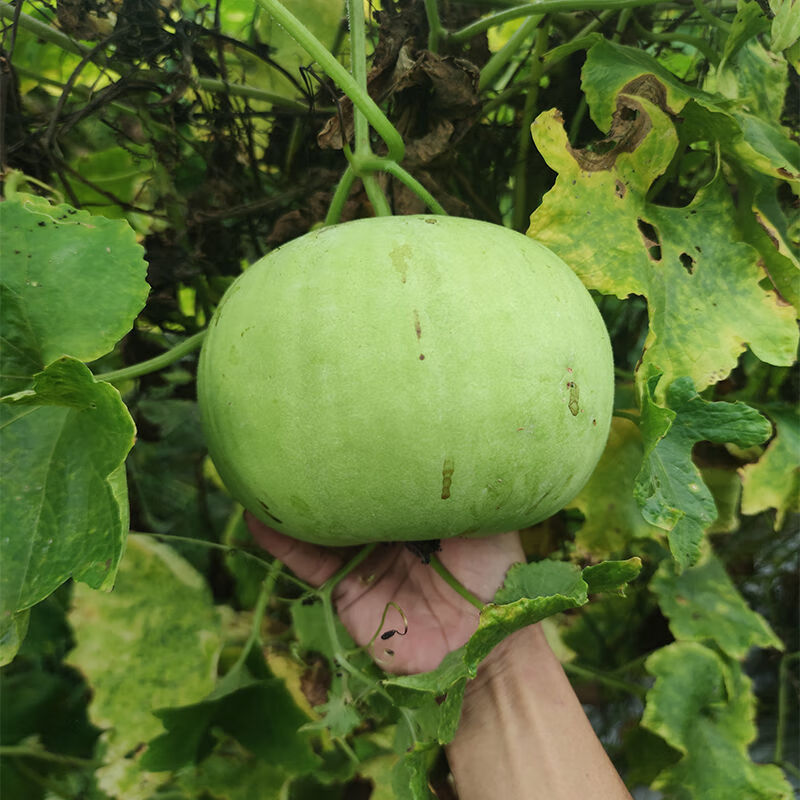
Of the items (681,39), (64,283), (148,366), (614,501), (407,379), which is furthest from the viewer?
(614,501)

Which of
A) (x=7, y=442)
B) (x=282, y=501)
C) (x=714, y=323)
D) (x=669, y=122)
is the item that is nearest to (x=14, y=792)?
(x=7, y=442)

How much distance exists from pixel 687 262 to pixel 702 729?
694mm

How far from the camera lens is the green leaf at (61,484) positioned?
0.70 metres

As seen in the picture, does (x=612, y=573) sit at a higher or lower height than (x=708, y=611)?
higher

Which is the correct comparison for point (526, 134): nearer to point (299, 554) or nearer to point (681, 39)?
point (681, 39)

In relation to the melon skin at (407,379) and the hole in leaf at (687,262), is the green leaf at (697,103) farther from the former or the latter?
the melon skin at (407,379)

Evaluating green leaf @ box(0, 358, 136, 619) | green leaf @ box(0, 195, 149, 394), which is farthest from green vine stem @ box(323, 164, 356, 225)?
green leaf @ box(0, 358, 136, 619)

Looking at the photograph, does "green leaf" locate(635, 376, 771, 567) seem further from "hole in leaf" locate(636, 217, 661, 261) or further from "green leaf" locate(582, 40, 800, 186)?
"green leaf" locate(582, 40, 800, 186)

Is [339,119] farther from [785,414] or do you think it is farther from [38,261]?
[785,414]

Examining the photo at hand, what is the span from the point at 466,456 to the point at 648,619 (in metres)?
0.89

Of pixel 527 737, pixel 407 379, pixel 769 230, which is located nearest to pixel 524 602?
pixel 407 379

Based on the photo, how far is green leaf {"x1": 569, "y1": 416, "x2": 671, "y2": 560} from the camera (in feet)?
3.55

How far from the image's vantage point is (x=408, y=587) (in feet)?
3.78

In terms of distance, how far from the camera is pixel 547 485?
0.76 m
